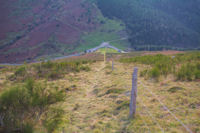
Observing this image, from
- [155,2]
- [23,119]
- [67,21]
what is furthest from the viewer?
[155,2]

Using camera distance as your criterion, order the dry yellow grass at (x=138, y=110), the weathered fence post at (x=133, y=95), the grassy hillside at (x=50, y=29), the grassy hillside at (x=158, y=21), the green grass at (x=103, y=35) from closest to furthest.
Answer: the dry yellow grass at (x=138, y=110), the weathered fence post at (x=133, y=95), the grassy hillside at (x=50, y=29), the green grass at (x=103, y=35), the grassy hillside at (x=158, y=21)

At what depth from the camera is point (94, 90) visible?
676cm

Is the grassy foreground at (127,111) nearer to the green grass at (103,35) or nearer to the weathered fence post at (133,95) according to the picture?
the weathered fence post at (133,95)

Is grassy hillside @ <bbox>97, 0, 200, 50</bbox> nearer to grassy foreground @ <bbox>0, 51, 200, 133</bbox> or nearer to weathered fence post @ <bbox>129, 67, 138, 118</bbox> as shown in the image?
grassy foreground @ <bbox>0, 51, 200, 133</bbox>

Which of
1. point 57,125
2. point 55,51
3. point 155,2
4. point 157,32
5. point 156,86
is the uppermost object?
point 155,2

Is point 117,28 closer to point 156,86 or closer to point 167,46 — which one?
point 167,46

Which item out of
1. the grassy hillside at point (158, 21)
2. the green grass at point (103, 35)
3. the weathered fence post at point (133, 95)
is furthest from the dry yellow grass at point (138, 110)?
the grassy hillside at point (158, 21)

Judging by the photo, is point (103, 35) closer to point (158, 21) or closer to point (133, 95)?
point (158, 21)

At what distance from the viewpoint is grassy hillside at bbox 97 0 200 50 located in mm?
58875

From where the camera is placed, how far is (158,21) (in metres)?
65.0

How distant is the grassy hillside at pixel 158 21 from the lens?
5888 cm

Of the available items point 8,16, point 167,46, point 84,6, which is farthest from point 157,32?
point 8,16

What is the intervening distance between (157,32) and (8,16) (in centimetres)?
7115

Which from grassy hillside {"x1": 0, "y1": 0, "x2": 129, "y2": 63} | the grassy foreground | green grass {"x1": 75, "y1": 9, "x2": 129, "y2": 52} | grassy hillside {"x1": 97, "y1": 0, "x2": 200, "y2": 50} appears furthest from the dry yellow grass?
grassy hillside {"x1": 97, "y1": 0, "x2": 200, "y2": 50}
